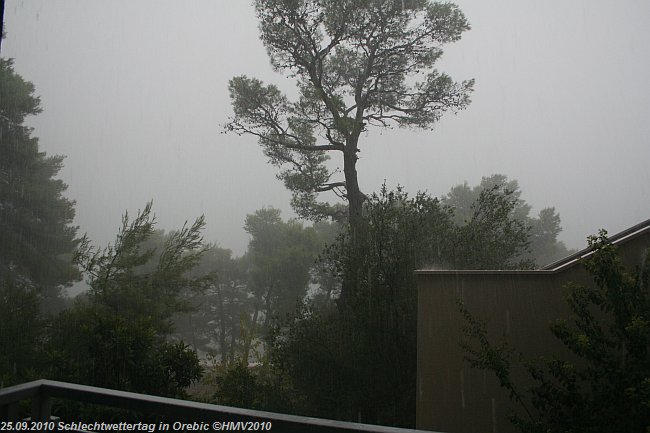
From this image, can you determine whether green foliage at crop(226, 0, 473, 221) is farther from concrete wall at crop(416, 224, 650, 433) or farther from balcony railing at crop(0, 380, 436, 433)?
balcony railing at crop(0, 380, 436, 433)

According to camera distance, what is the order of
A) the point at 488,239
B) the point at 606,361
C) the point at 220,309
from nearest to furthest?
the point at 606,361 → the point at 488,239 → the point at 220,309

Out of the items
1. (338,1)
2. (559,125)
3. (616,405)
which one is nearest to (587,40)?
(559,125)

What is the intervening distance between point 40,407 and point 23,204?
17706 millimetres

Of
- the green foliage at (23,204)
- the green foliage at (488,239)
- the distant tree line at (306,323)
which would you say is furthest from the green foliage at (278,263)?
the green foliage at (488,239)

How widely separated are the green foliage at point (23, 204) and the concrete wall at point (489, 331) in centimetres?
1482

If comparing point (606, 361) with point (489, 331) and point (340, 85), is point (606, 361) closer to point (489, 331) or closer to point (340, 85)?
point (489, 331)

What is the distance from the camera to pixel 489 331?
3.82 meters

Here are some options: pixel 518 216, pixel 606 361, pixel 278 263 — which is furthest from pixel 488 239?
pixel 518 216

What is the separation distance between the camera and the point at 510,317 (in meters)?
3.82

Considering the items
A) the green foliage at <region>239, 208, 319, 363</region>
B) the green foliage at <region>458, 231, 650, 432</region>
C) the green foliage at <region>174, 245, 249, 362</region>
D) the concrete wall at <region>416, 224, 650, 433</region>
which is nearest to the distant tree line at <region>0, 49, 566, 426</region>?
the concrete wall at <region>416, 224, 650, 433</region>

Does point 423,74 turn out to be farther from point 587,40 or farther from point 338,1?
point 587,40

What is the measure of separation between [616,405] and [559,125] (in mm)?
35347

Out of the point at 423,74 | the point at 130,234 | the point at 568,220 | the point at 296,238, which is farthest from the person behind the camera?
the point at 568,220

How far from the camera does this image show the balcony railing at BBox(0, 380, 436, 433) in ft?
3.62
